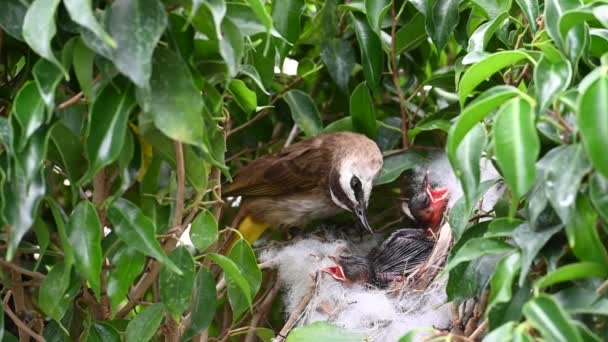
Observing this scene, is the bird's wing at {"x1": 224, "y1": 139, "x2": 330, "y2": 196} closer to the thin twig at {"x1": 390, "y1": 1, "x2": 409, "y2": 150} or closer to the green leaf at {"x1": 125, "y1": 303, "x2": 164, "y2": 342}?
the thin twig at {"x1": 390, "y1": 1, "x2": 409, "y2": 150}

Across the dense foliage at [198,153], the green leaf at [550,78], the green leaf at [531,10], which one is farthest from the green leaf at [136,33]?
the green leaf at [531,10]

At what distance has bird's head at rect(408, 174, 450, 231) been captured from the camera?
7.52ft

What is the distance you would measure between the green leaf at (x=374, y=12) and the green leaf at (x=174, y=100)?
61cm

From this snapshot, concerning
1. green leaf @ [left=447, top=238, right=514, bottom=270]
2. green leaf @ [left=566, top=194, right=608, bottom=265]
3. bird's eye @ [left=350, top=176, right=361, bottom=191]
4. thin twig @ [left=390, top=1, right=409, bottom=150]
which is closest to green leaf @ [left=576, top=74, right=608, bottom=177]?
green leaf @ [left=566, top=194, right=608, bottom=265]

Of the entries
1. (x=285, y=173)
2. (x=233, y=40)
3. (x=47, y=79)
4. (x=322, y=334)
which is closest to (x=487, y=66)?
(x=233, y=40)

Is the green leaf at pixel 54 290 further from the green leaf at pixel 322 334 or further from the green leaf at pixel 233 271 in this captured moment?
the green leaf at pixel 322 334

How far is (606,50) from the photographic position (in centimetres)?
151

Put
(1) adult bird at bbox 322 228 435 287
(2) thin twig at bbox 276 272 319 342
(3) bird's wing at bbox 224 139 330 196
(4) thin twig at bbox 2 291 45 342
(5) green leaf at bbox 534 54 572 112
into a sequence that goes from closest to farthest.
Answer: (5) green leaf at bbox 534 54 572 112 < (4) thin twig at bbox 2 291 45 342 < (2) thin twig at bbox 276 272 319 342 < (1) adult bird at bbox 322 228 435 287 < (3) bird's wing at bbox 224 139 330 196

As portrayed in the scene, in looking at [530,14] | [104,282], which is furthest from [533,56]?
[104,282]

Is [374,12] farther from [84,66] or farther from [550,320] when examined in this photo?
[550,320]

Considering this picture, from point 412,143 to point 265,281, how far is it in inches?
16.8

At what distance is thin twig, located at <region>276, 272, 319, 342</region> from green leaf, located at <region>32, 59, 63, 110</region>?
802mm

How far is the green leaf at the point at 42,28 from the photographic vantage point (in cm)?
127

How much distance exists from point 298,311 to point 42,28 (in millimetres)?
982
